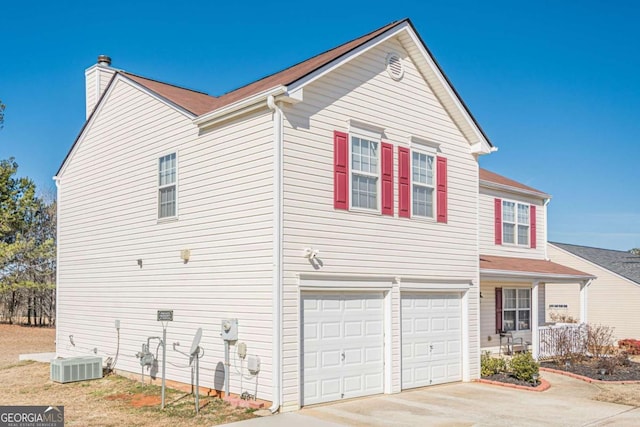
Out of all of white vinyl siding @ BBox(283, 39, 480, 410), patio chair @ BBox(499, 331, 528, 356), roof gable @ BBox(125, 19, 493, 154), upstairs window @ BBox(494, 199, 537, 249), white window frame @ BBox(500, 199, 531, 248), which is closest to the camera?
white vinyl siding @ BBox(283, 39, 480, 410)

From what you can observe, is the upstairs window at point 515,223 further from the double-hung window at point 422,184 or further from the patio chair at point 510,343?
the double-hung window at point 422,184

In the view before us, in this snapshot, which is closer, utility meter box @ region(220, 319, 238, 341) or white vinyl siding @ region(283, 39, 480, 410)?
white vinyl siding @ region(283, 39, 480, 410)

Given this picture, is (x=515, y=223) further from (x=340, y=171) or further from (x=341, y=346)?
(x=341, y=346)

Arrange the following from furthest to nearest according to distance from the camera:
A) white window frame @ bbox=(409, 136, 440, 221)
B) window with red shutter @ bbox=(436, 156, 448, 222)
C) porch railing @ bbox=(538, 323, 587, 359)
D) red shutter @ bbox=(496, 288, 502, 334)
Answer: red shutter @ bbox=(496, 288, 502, 334) < porch railing @ bbox=(538, 323, 587, 359) < window with red shutter @ bbox=(436, 156, 448, 222) < white window frame @ bbox=(409, 136, 440, 221)

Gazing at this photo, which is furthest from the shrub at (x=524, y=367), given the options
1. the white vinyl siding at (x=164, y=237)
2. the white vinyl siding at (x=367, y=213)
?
the white vinyl siding at (x=164, y=237)

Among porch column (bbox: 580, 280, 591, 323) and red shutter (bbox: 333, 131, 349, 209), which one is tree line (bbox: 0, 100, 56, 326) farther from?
porch column (bbox: 580, 280, 591, 323)

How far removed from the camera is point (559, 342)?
18609mm

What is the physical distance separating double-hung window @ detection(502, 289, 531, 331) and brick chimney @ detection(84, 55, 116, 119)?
13.9m

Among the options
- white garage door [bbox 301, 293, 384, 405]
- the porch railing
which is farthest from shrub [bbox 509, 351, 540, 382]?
the porch railing

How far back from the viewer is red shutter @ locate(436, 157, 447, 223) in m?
14.4

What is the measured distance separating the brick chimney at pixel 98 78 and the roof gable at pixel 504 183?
1158 centimetres

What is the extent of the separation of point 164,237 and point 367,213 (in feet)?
15.0

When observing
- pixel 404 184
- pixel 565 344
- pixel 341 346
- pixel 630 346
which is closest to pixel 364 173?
pixel 404 184

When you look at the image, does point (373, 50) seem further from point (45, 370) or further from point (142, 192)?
point (45, 370)
